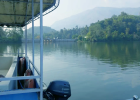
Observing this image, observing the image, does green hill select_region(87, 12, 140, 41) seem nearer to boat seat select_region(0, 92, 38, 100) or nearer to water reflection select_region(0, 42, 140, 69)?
water reflection select_region(0, 42, 140, 69)

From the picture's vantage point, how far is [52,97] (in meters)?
2.85

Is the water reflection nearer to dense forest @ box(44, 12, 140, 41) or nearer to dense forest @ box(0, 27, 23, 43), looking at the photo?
dense forest @ box(0, 27, 23, 43)

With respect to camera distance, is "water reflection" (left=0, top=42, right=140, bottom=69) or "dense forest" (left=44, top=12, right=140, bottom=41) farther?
"dense forest" (left=44, top=12, right=140, bottom=41)

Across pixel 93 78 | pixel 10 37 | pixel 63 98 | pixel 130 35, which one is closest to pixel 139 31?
pixel 130 35

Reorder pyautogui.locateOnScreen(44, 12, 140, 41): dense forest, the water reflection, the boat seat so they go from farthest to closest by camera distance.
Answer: pyautogui.locateOnScreen(44, 12, 140, 41): dense forest → the water reflection → the boat seat

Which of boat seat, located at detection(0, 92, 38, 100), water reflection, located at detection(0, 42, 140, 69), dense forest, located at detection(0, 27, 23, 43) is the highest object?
dense forest, located at detection(0, 27, 23, 43)

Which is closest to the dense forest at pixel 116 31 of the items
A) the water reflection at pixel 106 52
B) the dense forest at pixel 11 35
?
the dense forest at pixel 11 35

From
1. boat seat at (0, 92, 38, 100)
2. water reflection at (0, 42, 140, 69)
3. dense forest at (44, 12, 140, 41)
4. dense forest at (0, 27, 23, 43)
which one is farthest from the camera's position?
dense forest at (44, 12, 140, 41)

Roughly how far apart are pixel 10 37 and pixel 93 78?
170 ft

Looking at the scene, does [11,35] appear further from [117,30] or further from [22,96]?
[22,96]

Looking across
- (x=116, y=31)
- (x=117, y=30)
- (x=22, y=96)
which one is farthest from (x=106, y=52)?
(x=117, y=30)

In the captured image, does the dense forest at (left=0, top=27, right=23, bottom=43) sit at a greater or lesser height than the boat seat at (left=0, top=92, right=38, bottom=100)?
greater

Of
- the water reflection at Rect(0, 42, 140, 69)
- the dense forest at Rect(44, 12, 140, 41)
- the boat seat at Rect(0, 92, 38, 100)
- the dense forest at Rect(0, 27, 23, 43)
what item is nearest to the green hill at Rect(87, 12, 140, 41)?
the dense forest at Rect(44, 12, 140, 41)

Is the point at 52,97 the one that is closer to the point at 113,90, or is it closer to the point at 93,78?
the point at 113,90
